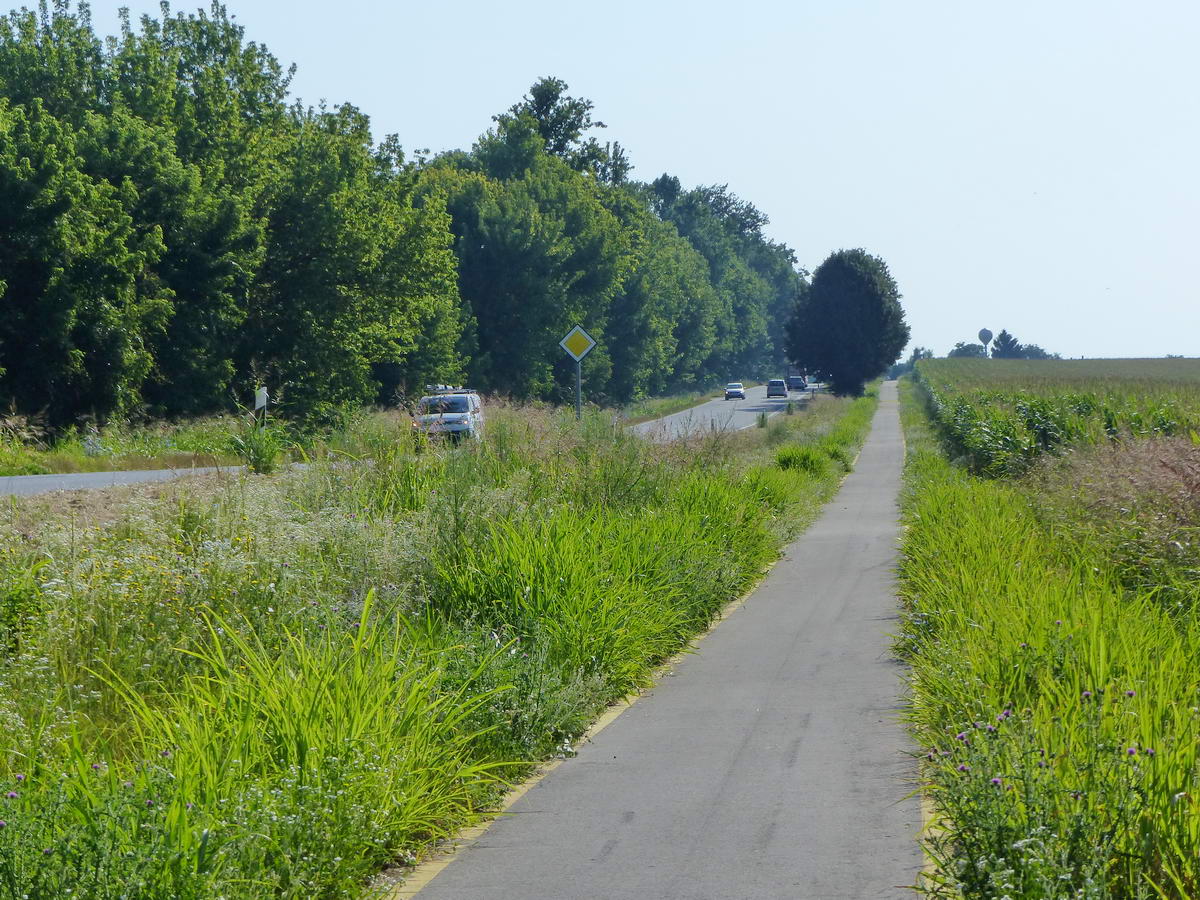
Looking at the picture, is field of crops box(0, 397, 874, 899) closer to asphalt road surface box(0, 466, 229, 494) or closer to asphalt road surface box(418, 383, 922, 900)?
asphalt road surface box(418, 383, 922, 900)

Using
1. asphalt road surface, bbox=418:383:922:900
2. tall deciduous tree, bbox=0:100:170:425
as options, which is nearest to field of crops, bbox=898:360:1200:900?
asphalt road surface, bbox=418:383:922:900

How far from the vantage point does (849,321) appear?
3666 inches

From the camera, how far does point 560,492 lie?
14078mm

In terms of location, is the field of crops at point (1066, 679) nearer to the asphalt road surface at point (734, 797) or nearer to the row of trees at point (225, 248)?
the asphalt road surface at point (734, 797)

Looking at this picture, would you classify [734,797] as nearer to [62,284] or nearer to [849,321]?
[62,284]

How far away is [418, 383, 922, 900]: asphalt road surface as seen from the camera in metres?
5.23

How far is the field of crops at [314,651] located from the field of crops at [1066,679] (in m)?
2.13

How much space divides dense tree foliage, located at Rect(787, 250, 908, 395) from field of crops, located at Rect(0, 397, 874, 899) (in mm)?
80615

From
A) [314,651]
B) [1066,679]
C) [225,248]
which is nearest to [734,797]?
[1066,679]

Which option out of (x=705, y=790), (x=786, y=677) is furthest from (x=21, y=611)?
(x=786, y=677)

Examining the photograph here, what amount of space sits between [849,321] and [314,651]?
8871 cm

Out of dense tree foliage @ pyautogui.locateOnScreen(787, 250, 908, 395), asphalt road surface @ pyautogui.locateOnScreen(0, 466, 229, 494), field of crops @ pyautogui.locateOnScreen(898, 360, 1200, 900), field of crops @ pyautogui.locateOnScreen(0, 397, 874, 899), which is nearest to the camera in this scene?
field of crops @ pyautogui.locateOnScreen(898, 360, 1200, 900)

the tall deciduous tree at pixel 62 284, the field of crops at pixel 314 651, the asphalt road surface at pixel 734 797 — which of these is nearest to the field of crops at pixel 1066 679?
the asphalt road surface at pixel 734 797

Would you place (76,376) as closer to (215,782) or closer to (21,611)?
(21,611)
